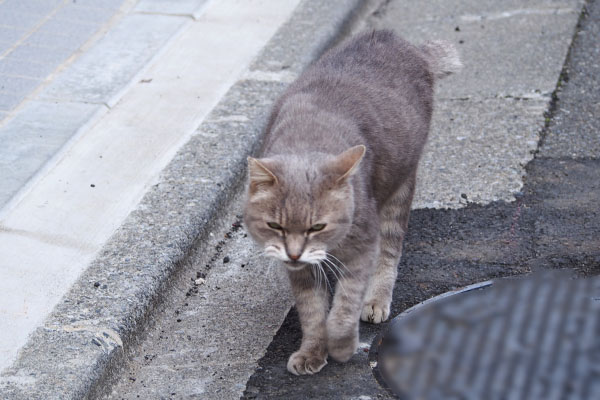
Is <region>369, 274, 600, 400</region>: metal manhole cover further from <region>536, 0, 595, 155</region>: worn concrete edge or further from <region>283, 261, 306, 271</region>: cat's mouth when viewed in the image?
<region>536, 0, 595, 155</region>: worn concrete edge

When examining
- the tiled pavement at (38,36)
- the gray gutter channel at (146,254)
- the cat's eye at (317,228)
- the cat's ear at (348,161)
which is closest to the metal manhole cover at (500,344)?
the cat's eye at (317,228)

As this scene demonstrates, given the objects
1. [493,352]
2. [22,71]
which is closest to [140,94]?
[22,71]

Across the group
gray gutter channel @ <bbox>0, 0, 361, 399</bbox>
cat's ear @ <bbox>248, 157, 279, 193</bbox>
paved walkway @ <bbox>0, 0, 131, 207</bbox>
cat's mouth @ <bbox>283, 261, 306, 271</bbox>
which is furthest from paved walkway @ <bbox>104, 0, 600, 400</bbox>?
paved walkway @ <bbox>0, 0, 131, 207</bbox>

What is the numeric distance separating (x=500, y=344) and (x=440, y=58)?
143 cm

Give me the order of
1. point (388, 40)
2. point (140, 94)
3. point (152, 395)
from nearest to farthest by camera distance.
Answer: point (152, 395) < point (388, 40) < point (140, 94)

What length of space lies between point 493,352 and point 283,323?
0.85 m

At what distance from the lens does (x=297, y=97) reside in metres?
3.46

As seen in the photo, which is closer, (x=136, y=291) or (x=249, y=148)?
(x=136, y=291)

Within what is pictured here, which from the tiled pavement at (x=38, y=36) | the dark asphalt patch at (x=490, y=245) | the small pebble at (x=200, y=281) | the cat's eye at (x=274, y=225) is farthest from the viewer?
the tiled pavement at (x=38, y=36)

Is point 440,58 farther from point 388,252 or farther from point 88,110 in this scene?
point 88,110

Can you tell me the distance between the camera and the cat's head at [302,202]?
9.46 feet

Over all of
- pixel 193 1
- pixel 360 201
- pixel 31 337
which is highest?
pixel 360 201

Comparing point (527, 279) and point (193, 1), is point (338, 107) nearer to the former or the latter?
point (527, 279)

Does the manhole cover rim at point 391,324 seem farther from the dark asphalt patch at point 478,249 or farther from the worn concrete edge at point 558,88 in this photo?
the worn concrete edge at point 558,88
